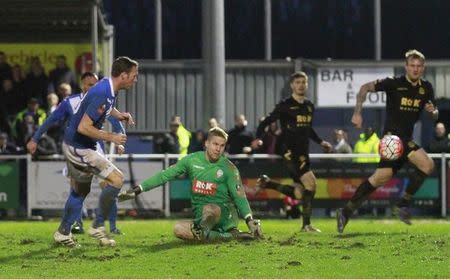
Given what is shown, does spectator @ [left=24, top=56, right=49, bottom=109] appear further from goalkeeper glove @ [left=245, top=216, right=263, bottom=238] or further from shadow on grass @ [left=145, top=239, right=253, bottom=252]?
goalkeeper glove @ [left=245, top=216, right=263, bottom=238]

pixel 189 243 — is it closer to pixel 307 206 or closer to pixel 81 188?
pixel 81 188

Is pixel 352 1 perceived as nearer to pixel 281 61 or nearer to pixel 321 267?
pixel 281 61

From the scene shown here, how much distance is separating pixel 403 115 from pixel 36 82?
1014cm

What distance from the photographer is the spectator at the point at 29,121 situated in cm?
2294

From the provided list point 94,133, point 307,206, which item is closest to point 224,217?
point 94,133

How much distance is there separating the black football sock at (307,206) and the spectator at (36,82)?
798cm

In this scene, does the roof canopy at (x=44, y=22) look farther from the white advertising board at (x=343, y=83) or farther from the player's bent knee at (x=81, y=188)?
the player's bent knee at (x=81, y=188)

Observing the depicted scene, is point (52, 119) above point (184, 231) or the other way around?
above

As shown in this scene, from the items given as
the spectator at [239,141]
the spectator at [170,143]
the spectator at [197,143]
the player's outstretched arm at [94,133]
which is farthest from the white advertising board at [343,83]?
the player's outstretched arm at [94,133]

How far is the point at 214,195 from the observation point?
1448cm

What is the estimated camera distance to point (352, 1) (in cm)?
3316

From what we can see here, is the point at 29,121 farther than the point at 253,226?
Yes

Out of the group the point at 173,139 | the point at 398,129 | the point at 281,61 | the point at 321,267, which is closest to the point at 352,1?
the point at 281,61

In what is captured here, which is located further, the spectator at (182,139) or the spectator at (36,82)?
the spectator at (36,82)
